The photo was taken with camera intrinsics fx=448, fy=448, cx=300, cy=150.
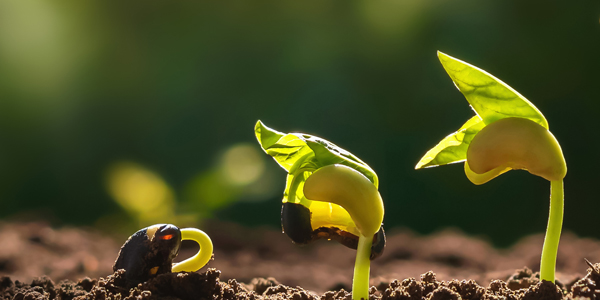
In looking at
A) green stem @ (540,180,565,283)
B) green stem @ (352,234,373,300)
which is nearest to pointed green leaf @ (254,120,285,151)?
green stem @ (352,234,373,300)

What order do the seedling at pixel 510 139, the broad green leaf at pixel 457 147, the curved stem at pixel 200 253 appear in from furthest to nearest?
the curved stem at pixel 200 253, the broad green leaf at pixel 457 147, the seedling at pixel 510 139

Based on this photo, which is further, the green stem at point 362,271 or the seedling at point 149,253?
the seedling at point 149,253

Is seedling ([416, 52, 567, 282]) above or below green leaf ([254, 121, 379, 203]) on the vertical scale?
below

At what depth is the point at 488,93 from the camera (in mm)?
732

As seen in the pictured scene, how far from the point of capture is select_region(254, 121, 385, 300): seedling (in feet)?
2.36

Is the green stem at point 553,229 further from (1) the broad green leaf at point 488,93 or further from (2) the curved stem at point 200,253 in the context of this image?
(2) the curved stem at point 200,253

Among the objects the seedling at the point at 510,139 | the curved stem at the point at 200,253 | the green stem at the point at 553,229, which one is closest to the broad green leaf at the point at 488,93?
the seedling at the point at 510,139

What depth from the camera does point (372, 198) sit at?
28.5 inches

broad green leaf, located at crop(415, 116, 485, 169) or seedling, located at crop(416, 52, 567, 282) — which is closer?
seedling, located at crop(416, 52, 567, 282)

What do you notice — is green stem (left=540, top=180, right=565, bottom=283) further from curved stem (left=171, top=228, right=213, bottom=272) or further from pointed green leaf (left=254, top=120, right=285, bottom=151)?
curved stem (left=171, top=228, right=213, bottom=272)

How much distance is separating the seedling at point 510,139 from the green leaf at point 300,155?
19cm

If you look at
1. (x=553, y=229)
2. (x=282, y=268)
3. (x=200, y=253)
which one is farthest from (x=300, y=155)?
(x=282, y=268)

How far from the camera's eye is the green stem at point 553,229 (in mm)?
731

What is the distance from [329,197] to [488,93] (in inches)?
12.2
